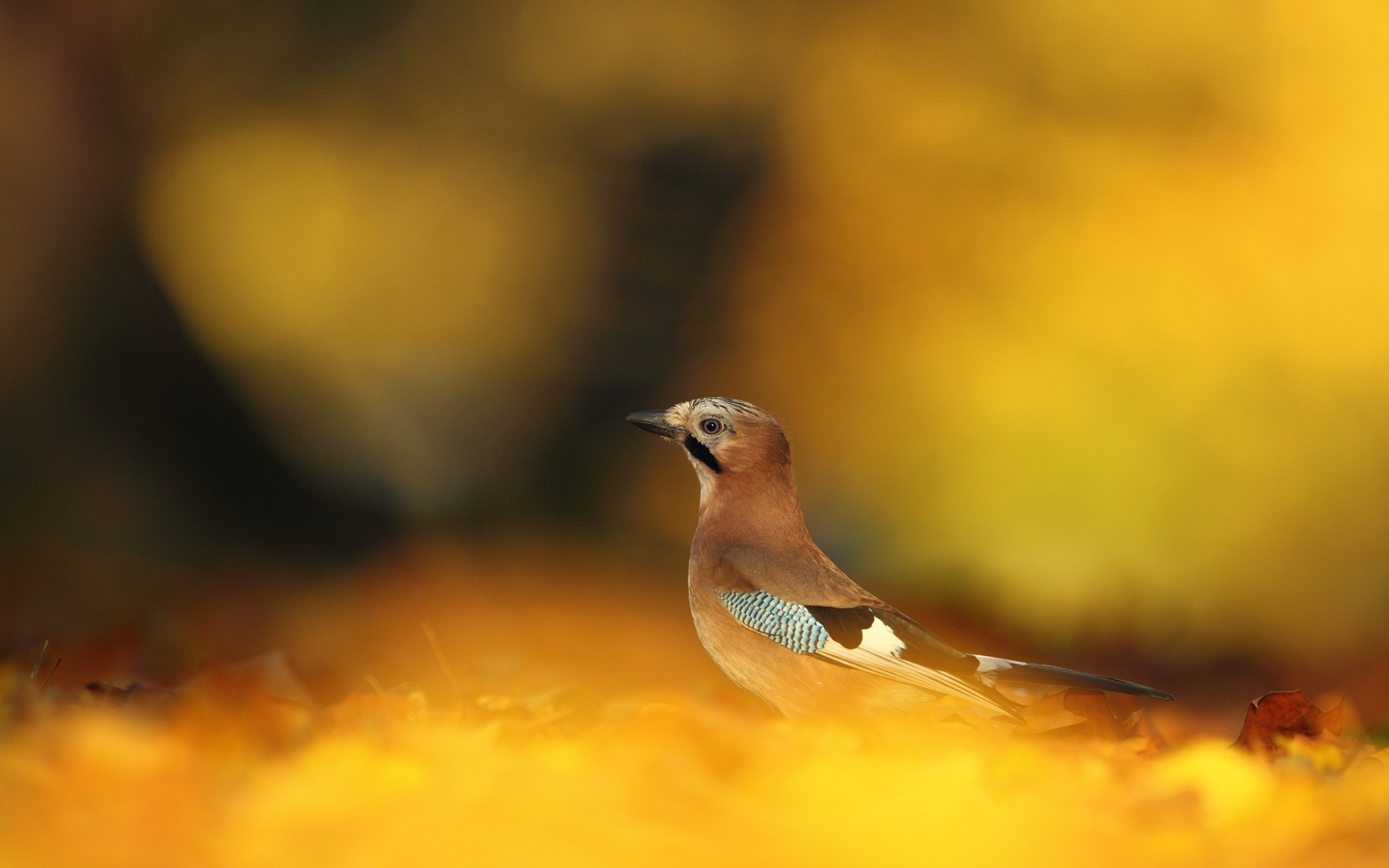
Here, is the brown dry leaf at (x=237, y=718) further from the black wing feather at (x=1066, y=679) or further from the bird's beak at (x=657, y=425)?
the black wing feather at (x=1066, y=679)

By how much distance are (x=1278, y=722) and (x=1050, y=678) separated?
32 centimetres

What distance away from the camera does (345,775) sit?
0.97 m

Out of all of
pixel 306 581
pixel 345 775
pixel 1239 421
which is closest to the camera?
pixel 345 775

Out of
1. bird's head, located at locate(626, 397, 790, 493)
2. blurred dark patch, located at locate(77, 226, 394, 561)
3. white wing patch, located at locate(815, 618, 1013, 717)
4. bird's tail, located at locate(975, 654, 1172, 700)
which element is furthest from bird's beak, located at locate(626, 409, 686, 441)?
blurred dark patch, located at locate(77, 226, 394, 561)

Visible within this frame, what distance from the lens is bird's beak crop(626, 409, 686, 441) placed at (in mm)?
1988

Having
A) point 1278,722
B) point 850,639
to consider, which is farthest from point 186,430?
point 1278,722

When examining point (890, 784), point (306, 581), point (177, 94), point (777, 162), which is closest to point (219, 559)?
point (306, 581)

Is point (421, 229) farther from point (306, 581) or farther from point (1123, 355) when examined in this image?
point (1123, 355)

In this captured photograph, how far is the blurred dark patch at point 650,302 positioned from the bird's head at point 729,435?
551mm

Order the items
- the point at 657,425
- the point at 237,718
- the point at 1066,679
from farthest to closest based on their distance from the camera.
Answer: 1. the point at 657,425
2. the point at 1066,679
3. the point at 237,718

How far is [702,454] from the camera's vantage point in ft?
6.88

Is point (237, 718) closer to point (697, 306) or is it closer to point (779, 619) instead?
point (779, 619)

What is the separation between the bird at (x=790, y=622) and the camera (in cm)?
171

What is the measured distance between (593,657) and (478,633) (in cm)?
27
